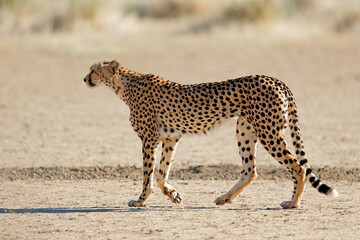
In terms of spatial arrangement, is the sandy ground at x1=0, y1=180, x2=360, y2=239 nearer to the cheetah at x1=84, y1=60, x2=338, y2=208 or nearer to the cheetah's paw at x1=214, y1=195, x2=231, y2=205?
the cheetah's paw at x1=214, y1=195, x2=231, y2=205

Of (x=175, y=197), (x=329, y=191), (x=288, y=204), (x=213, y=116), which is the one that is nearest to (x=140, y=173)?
(x=175, y=197)

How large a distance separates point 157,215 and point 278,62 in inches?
450

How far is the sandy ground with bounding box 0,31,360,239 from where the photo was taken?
22.0 feet

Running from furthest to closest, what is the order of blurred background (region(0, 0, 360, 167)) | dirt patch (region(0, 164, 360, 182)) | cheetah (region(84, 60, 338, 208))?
blurred background (region(0, 0, 360, 167))
dirt patch (region(0, 164, 360, 182))
cheetah (region(84, 60, 338, 208))

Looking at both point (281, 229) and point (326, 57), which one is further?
point (326, 57)

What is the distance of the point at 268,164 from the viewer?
9586mm

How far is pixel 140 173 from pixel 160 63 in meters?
8.86

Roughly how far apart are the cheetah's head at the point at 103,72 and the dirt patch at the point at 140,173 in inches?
56.2

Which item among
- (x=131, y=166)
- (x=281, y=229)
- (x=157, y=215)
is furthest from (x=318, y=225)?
(x=131, y=166)

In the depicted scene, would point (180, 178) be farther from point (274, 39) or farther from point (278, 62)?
point (274, 39)

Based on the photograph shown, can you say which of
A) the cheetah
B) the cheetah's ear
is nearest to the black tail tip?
the cheetah

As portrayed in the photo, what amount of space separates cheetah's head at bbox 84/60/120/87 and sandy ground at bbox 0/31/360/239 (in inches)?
45.5

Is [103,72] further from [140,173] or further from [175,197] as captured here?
[140,173]

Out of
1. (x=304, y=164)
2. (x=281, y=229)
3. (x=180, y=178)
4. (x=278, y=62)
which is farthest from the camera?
(x=278, y=62)
